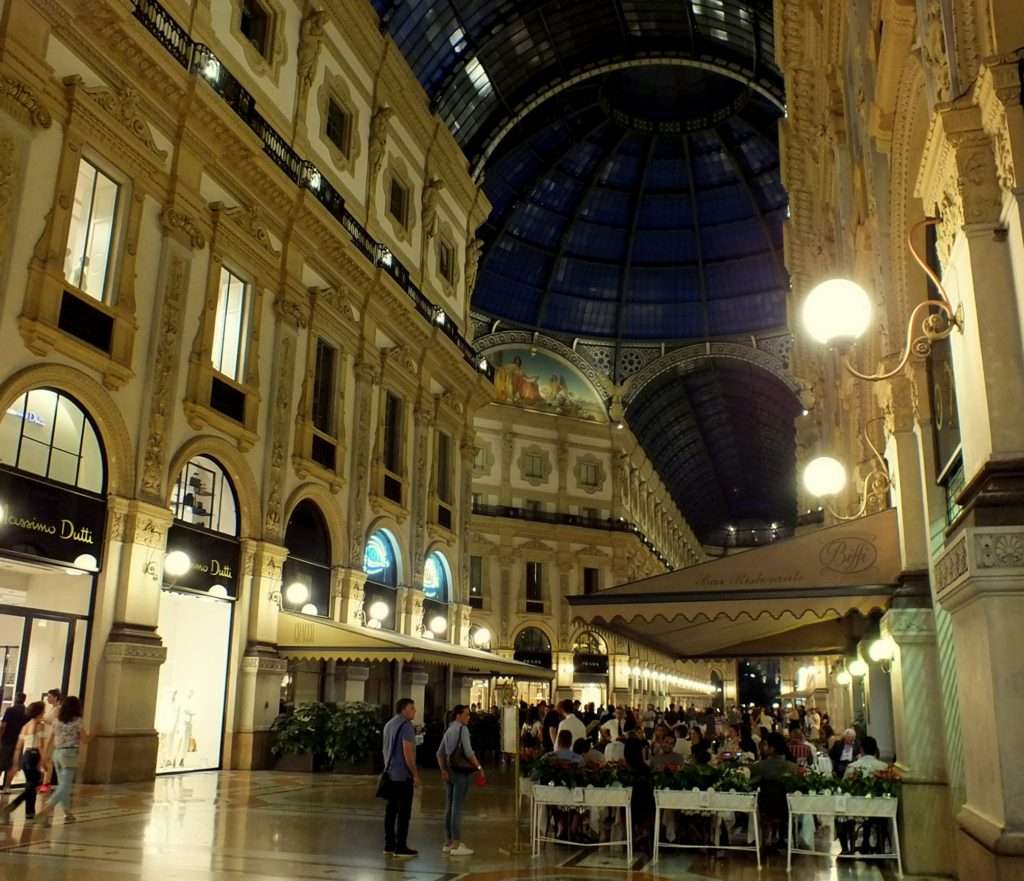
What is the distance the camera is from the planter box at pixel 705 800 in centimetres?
927

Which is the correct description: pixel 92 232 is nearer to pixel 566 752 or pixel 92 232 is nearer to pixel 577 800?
pixel 566 752

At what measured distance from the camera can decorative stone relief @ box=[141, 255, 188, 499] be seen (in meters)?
15.6

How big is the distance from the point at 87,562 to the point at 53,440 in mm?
1876

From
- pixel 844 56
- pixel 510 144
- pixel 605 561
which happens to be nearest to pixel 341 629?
pixel 844 56

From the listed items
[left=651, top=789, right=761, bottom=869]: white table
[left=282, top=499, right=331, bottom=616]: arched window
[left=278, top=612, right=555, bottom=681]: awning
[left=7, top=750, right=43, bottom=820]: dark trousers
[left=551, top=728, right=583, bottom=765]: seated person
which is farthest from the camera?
[left=282, top=499, right=331, bottom=616]: arched window

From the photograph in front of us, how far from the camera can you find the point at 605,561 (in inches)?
1896

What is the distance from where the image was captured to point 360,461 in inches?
914

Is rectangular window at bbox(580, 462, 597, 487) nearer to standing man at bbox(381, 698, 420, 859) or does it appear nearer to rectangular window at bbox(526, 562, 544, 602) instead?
rectangular window at bbox(526, 562, 544, 602)

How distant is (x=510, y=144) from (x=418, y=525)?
20637mm

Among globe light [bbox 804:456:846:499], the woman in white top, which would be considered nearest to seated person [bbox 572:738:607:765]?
globe light [bbox 804:456:846:499]

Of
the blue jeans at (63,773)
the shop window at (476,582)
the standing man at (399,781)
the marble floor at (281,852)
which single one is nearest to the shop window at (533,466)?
Result: the shop window at (476,582)

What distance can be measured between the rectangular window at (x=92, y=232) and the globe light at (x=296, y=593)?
24.0 ft

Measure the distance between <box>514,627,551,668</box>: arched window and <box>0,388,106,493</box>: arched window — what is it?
3206 cm

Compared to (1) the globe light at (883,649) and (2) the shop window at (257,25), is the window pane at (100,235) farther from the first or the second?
(1) the globe light at (883,649)
